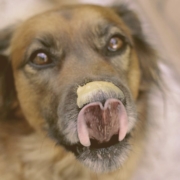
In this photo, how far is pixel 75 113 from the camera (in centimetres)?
121

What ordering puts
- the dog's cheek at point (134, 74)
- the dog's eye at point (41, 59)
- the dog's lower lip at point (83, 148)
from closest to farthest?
the dog's lower lip at point (83, 148)
the dog's eye at point (41, 59)
the dog's cheek at point (134, 74)

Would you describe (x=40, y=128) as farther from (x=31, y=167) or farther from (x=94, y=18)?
(x=94, y=18)

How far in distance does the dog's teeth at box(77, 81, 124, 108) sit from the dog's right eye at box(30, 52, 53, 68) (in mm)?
249

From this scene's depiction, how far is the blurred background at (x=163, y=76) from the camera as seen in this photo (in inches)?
74.0

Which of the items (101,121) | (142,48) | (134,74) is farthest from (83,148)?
(142,48)

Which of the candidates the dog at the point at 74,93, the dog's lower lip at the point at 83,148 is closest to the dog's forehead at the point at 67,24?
the dog at the point at 74,93

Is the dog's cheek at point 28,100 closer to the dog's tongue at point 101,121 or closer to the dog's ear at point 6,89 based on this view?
the dog's ear at point 6,89

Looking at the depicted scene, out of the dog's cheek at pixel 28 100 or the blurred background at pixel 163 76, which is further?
the blurred background at pixel 163 76

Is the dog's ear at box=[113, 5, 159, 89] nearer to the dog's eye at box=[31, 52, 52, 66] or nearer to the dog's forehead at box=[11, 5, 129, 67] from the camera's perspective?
the dog's forehead at box=[11, 5, 129, 67]

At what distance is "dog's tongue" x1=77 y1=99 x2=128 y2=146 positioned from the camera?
113 cm

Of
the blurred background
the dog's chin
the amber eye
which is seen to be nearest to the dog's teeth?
the dog's chin

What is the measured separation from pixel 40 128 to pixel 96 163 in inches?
12.9

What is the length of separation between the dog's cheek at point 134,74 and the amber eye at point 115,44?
Answer: 81 mm

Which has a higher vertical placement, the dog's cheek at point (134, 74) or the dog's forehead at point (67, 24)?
the dog's forehead at point (67, 24)
